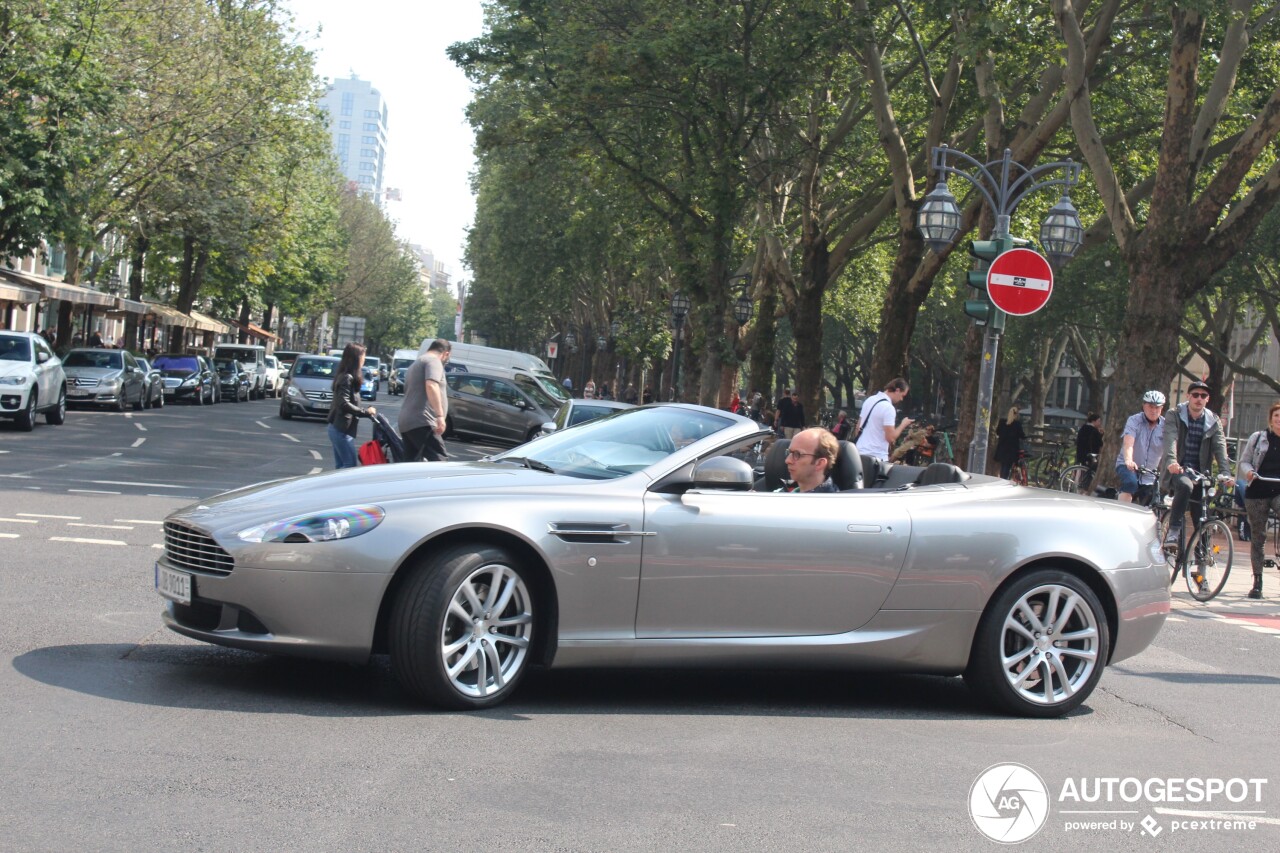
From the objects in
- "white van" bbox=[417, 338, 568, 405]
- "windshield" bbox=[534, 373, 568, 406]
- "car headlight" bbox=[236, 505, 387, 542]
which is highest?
"white van" bbox=[417, 338, 568, 405]

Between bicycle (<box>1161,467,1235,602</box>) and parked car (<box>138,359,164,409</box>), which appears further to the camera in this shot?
parked car (<box>138,359,164,409</box>)

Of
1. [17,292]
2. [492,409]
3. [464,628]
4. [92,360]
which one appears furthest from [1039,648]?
[17,292]

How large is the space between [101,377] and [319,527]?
3042 centimetres

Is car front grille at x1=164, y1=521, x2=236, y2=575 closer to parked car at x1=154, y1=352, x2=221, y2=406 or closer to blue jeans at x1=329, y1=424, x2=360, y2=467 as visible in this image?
blue jeans at x1=329, y1=424, x2=360, y2=467

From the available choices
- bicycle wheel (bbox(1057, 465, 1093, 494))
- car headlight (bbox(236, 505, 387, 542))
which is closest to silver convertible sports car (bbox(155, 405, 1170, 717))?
car headlight (bbox(236, 505, 387, 542))

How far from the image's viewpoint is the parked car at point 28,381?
80.0 feet

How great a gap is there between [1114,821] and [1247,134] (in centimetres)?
1429

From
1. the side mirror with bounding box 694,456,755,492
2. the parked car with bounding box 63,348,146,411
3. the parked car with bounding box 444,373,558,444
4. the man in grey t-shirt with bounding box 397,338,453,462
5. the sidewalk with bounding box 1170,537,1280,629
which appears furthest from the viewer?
the parked car with bounding box 63,348,146,411

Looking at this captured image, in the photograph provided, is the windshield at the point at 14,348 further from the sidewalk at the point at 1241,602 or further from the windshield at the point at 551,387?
the sidewalk at the point at 1241,602

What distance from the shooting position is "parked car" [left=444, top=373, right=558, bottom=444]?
3117cm

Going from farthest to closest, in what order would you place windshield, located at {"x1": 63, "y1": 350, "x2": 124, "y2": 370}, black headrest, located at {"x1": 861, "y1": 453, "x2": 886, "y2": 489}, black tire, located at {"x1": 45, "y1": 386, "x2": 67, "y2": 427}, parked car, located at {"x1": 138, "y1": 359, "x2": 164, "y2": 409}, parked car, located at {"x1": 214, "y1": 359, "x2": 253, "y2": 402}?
parked car, located at {"x1": 214, "y1": 359, "x2": 253, "y2": 402}, parked car, located at {"x1": 138, "y1": 359, "x2": 164, "y2": 409}, windshield, located at {"x1": 63, "y1": 350, "x2": 124, "y2": 370}, black tire, located at {"x1": 45, "y1": 386, "x2": 67, "y2": 427}, black headrest, located at {"x1": 861, "y1": 453, "x2": 886, "y2": 489}

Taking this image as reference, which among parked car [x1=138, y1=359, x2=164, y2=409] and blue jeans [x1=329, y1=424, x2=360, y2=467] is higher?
blue jeans [x1=329, y1=424, x2=360, y2=467]

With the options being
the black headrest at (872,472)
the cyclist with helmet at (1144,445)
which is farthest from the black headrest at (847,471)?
the cyclist with helmet at (1144,445)

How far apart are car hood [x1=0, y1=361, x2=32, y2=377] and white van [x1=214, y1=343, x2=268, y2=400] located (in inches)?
1159
